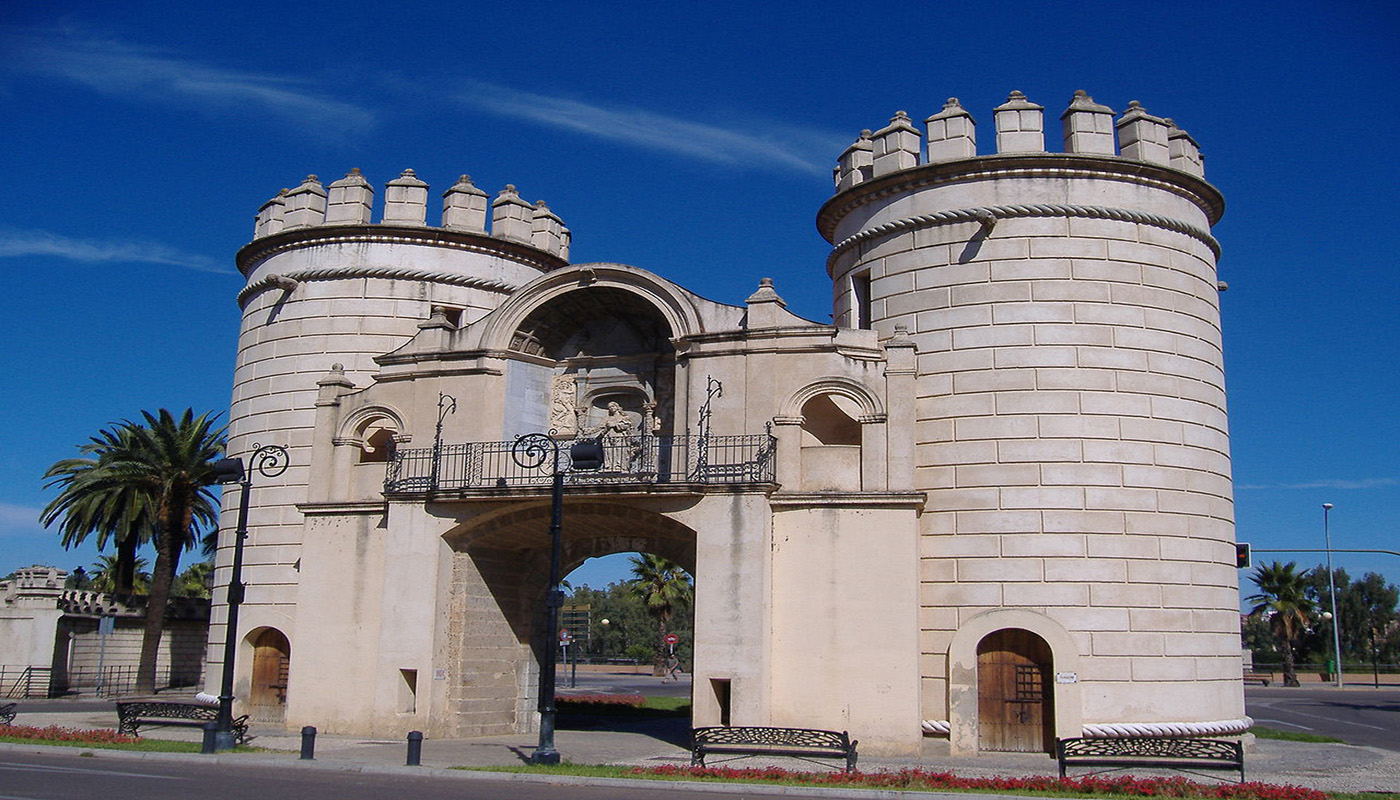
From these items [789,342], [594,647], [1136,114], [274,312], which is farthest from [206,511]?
[594,647]

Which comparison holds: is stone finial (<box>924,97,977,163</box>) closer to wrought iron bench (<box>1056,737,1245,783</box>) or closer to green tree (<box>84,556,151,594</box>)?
wrought iron bench (<box>1056,737,1245,783</box>)

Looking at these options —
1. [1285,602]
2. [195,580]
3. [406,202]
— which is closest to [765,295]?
[406,202]

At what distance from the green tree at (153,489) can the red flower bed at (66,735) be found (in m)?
16.8

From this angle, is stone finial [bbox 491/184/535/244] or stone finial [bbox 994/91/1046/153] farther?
stone finial [bbox 491/184/535/244]

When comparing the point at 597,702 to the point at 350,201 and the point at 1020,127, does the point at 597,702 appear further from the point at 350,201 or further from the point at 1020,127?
the point at 1020,127

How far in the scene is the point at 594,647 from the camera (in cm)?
8806

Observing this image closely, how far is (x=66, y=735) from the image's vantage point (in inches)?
786

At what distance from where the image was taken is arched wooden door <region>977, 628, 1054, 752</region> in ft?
67.4

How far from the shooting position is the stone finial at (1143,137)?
22688mm

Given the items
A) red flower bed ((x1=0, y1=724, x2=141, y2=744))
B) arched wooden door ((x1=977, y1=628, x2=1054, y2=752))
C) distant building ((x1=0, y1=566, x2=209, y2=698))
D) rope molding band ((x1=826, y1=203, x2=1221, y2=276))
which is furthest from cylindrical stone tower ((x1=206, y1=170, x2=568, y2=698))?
arched wooden door ((x1=977, y1=628, x2=1054, y2=752))

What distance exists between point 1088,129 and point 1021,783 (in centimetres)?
1314

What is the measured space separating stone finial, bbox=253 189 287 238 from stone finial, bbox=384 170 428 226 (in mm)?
2892

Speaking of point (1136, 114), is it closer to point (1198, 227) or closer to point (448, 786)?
point (1198, 227)

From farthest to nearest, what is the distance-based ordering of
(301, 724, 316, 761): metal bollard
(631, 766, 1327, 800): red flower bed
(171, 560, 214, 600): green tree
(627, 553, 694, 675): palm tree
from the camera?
(171, 560, 214, 600): green tree
(627, 553, 694, 675): palm tree
(301, 724, 316, 761): metal bollard
(631, 766, 1327, 800): red flower bed
